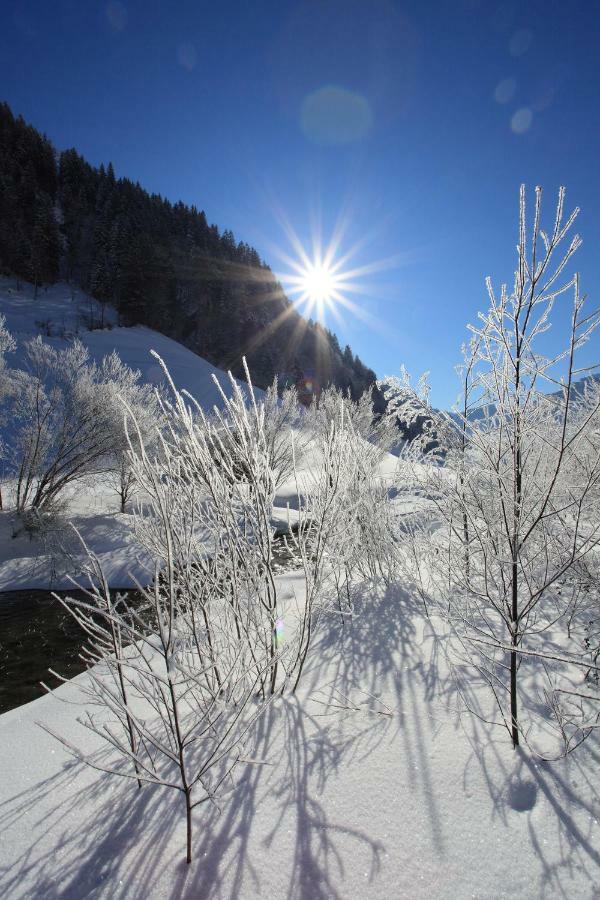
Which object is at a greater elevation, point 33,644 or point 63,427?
point 63,427

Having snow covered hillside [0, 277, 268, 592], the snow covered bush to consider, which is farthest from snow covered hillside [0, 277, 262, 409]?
the snow covered bush

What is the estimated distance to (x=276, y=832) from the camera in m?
1.85

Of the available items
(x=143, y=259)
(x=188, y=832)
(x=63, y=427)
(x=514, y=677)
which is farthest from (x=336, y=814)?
(x=143, y=259)

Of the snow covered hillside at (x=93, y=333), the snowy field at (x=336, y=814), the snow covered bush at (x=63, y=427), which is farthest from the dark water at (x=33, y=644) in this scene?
the snow covered hillside at (x=93, y=333)

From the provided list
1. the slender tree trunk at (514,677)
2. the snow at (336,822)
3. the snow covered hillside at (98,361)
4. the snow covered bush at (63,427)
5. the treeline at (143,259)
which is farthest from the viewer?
the treeline at (143,259)

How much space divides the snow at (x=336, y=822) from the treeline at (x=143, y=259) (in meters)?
42.7

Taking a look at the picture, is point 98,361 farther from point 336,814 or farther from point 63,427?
point 336,814

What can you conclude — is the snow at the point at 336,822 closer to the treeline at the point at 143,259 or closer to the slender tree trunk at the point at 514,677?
the slender tree trunk at the point at 514,677

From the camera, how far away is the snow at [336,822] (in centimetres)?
162

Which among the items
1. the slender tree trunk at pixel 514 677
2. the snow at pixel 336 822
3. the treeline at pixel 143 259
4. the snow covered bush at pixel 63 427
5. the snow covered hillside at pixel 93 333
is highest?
the treeline at pixel 143 259

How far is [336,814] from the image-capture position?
1.92 metres

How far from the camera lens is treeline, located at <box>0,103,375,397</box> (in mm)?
43594

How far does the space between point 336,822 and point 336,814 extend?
0.04m

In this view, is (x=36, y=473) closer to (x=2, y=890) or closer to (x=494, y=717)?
(x=2, y=890)
